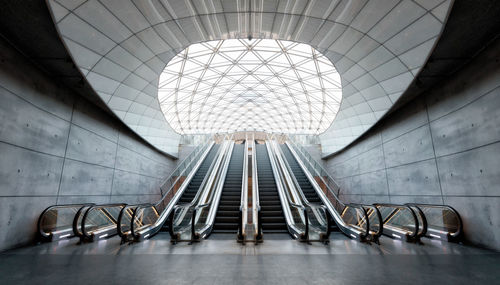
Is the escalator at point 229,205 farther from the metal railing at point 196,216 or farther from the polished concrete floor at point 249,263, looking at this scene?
the polished concrete floor at point 249,263

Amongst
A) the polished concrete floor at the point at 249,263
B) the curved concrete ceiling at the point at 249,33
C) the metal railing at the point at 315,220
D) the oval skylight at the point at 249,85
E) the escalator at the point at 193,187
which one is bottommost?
the polished concrete floor at the point at 249,263

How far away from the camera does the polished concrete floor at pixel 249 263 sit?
368cm

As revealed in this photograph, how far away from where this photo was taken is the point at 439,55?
621 centimetres

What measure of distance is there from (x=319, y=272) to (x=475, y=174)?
5.84 meters

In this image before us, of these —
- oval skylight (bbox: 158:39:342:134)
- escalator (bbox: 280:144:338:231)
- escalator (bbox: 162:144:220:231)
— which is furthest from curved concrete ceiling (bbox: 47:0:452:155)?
escalator (bbox: 162:144:220:231)

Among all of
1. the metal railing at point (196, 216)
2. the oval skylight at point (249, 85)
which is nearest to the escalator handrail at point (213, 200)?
the metal railing at point (196, 216)

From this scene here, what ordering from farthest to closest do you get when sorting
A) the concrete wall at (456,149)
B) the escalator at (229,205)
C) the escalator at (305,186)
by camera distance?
the escalator at (305,186)
the escalator at (229,205)
the concrete wall at (456,149)

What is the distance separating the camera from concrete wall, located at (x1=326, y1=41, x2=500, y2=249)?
5.65 metres

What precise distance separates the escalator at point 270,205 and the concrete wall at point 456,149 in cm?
537

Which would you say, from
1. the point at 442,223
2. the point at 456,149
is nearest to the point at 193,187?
the point at 442,223

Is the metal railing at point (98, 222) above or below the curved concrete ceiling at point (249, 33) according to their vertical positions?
below

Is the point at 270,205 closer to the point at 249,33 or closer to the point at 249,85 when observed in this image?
the point at 249,33

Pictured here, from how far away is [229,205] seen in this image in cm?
969

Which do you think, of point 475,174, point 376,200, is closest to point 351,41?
point 475,174
